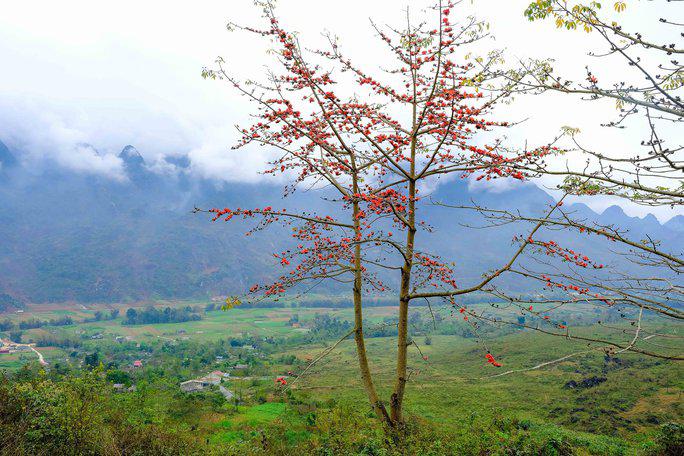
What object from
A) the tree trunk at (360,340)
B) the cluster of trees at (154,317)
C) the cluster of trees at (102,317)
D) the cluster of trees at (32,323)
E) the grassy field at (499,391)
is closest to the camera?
the tree trunk at (360,340)

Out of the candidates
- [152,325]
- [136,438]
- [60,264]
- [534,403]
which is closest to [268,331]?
[152,325]

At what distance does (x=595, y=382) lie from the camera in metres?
37.8

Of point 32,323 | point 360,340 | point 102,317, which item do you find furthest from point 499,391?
point 102,317

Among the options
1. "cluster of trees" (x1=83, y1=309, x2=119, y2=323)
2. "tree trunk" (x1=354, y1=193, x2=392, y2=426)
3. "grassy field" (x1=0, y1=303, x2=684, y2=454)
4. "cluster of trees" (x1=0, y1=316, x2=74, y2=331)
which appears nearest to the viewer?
"tree trunk" (x1=354, y1=193, x2=392, y2=426)

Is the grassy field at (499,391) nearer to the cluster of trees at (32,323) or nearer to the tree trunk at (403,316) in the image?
the tree trunk at (403,316)

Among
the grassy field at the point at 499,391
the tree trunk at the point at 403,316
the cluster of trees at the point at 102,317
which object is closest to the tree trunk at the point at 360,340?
the tree trunk at the point at 403,316

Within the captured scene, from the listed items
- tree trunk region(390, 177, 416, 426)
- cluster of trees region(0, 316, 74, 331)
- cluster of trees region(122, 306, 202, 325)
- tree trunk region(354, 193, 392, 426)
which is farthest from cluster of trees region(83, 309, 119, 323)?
tree trunk region(390, 177, 416, 426)

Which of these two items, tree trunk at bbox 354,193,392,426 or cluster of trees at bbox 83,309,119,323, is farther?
cluster of trees at bbox 83,309,119,323

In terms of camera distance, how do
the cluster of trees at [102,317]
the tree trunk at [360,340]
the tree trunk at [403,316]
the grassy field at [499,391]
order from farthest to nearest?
the cluster of trees at [102,317]
the grassy field at [499,391]
the tree trunk at [360,340]
the tree trunk at [403,316]

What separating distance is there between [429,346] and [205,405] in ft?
224

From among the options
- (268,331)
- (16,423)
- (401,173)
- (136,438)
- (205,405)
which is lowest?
(268,331)

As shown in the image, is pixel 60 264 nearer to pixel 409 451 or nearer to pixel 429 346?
pixel 429 346

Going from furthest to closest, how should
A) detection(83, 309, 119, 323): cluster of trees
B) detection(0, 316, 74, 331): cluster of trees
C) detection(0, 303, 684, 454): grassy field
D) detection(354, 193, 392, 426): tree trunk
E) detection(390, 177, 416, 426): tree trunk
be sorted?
detection(83, 309, 119, 323): cluster of trees < detection(0, 316, 74, 331): cluster of trees < detection(0, 303, 684, 454): grassy field < detection(354, 193, 392, 426): tree trunk < detection(390, 177, 416, 426): tree trunk

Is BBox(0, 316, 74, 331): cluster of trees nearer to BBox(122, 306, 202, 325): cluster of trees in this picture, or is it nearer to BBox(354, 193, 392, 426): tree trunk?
BBox(122, 306, 202, 325): cluster of trees
